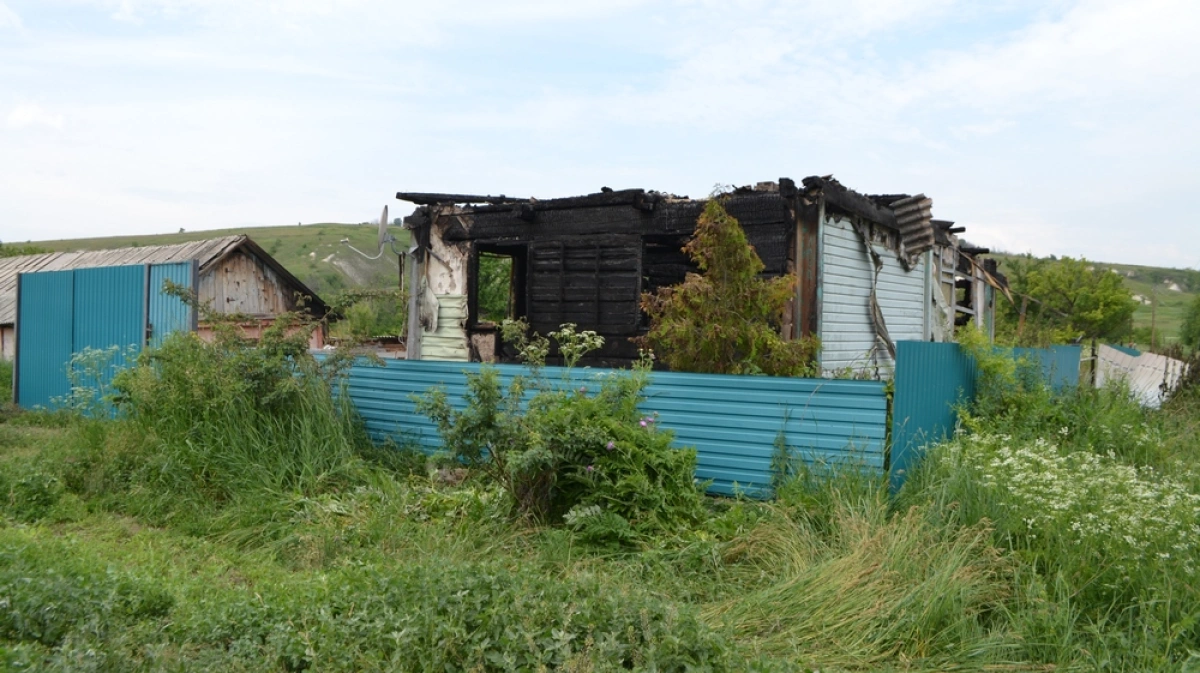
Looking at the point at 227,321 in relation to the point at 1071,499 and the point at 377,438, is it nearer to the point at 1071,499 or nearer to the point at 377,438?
the point at 377,438

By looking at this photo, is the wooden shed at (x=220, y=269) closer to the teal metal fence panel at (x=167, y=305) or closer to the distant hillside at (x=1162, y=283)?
the teal metal fence panel at (x=167, y=305)

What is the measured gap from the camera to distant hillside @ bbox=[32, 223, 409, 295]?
190ft

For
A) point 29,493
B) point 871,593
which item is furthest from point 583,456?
point 29,493

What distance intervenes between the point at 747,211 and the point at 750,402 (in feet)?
13.1

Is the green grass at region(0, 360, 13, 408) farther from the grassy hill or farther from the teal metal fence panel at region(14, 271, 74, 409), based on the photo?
the grassy hill

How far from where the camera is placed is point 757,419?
686 centimetres

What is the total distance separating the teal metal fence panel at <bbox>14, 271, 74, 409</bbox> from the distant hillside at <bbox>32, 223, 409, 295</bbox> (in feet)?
131

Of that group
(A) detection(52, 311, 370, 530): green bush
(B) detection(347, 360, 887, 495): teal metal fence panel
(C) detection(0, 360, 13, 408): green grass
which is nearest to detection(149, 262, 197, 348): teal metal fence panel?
(A) detection(52, 311, 370, 530): green bush

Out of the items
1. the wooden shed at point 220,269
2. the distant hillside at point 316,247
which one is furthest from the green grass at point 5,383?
the distant hillside at point 316,247

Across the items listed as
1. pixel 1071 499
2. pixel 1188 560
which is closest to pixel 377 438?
pixel 1071 499

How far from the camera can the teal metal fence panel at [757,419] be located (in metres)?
6.48

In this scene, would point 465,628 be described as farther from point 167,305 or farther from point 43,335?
point 43,335

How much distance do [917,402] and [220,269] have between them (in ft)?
63.2

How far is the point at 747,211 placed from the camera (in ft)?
34.0
